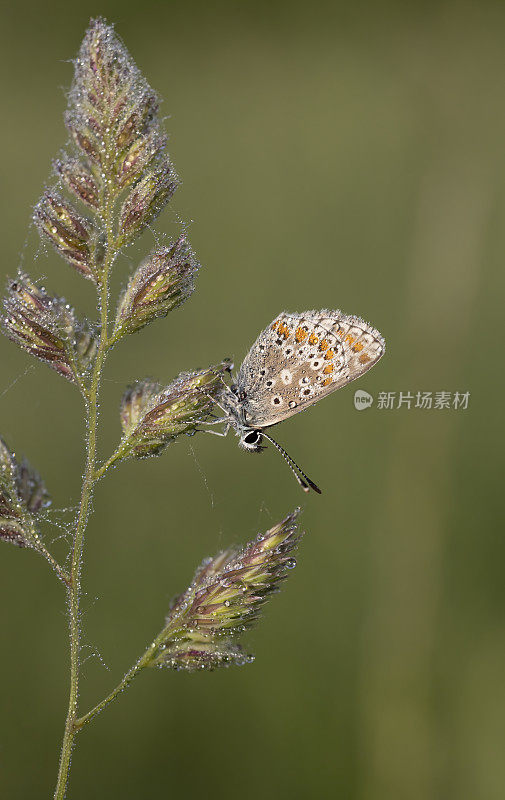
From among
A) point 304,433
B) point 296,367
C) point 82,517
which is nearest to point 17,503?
point 82,517

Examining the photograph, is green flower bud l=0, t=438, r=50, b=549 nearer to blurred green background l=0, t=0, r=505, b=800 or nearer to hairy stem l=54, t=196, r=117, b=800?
hairy stem l=54, t=196, r=117, b=800

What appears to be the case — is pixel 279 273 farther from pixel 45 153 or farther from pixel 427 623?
pixel 427 623

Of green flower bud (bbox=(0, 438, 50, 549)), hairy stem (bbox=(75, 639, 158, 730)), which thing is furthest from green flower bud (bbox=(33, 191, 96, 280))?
hairy stem (bbox=(75, 639, 158, 730))

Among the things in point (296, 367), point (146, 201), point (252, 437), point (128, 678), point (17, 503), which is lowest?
point (128, 678)

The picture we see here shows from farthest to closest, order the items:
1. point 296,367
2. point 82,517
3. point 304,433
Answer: point 304,433 < point 296,367 < point 82,517

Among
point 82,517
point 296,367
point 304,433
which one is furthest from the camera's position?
point 304,433

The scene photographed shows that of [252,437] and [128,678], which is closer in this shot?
[128,678]

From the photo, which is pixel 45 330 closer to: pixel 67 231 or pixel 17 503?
pixel 67 231
